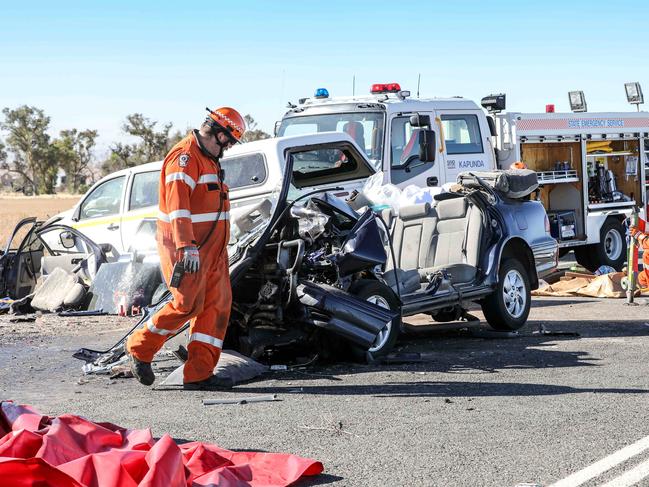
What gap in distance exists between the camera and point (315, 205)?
27.8 ft

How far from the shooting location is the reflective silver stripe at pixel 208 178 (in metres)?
7.30

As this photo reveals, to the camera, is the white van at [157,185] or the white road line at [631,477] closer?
the white road line at [631,477]

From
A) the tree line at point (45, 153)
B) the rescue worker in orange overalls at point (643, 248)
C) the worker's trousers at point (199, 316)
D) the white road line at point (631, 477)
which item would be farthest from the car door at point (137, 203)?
the tree line at point (45, 153)

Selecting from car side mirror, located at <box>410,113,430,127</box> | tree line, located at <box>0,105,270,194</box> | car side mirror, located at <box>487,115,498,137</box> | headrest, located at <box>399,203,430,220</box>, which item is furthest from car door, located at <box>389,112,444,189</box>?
tree line, located at <box>0,105,270,194</box>

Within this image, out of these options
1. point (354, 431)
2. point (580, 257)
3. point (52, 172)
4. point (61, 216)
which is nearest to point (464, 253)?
point (354, 431)

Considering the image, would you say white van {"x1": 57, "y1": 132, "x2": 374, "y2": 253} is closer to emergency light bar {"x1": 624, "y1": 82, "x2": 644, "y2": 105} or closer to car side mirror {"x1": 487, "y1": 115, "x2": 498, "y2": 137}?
car side mirror {"x1": 487, "y1": 115, "x2": 498, "y2": 137}

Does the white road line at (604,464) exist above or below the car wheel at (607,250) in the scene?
below

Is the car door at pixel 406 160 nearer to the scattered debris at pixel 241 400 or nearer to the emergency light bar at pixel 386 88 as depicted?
the emergency light bar at pixel 386 88

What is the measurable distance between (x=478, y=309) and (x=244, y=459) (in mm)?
7602

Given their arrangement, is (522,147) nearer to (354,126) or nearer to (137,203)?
(354,126)

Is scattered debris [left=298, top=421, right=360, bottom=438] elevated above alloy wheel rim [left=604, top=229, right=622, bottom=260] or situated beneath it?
situated beneath

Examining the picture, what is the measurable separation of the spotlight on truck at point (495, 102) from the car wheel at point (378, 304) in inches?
307

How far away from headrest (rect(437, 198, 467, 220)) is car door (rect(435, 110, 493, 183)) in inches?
137

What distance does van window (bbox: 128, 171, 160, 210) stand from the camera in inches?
504
